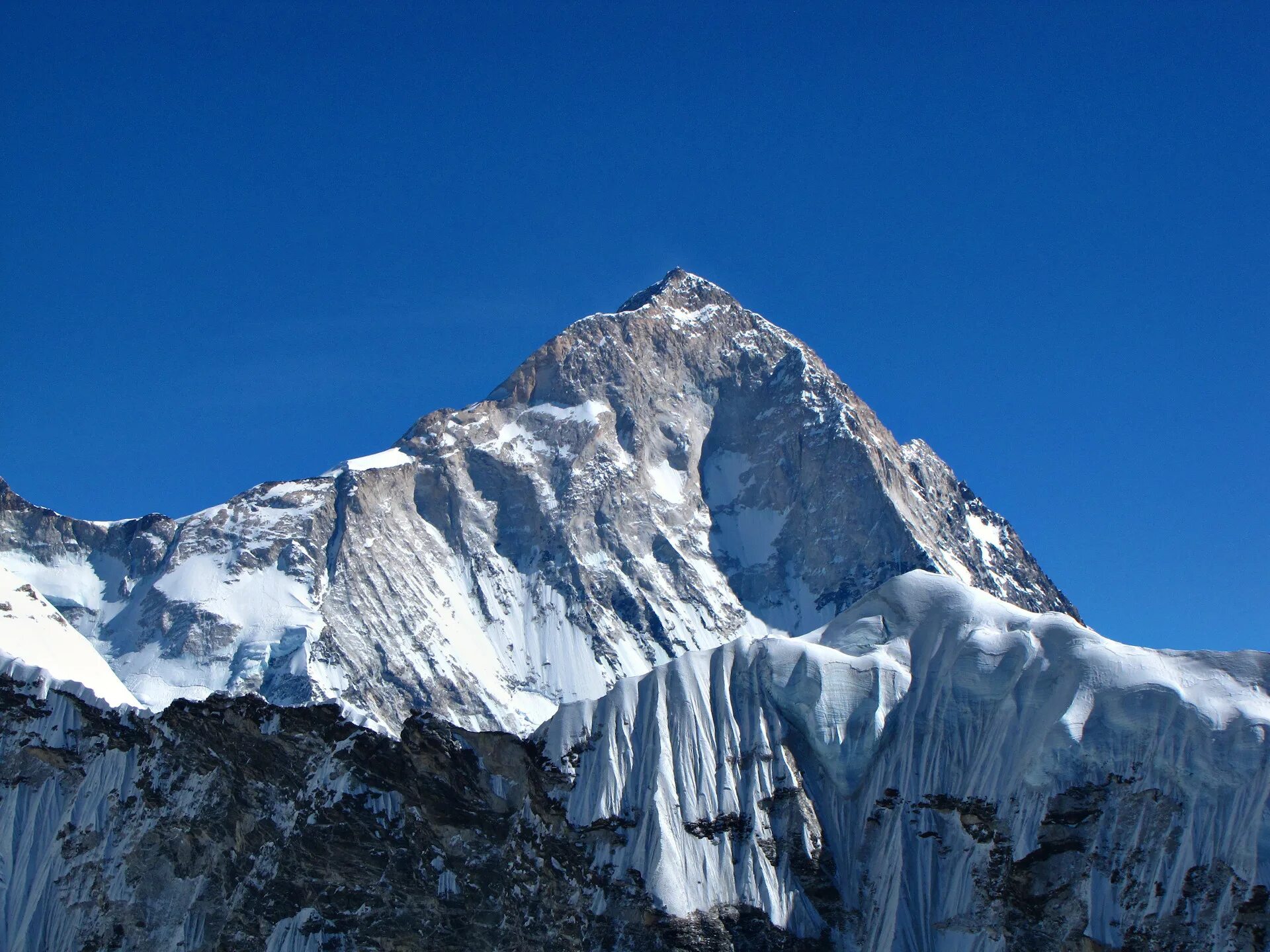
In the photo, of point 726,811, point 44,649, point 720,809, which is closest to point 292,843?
point 720,809

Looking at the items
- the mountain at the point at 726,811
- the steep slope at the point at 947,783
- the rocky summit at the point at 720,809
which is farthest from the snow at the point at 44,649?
the steep slope at the point at 947,783

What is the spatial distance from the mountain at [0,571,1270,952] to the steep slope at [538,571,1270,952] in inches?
5.9

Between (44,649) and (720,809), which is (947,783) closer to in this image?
(720,809)

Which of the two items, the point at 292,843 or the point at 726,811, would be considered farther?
the point at 292,843

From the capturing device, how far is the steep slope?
3342 inches

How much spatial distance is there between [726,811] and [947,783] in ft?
40.3

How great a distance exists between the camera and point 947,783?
95125mm

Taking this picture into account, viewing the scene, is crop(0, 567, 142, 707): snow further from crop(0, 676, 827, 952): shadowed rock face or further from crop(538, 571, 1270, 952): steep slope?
crop(538, 571, 1270, 952): steep slope

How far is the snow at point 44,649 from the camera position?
112375 mm

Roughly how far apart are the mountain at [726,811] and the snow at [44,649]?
431 centimetres

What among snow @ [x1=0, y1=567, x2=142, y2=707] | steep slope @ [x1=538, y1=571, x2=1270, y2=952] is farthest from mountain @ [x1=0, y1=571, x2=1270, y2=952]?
snow @ [x1=0, y1=567, x2=142, y2=707]

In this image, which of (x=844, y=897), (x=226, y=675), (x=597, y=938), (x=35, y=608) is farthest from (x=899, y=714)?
(x=226, y=675)

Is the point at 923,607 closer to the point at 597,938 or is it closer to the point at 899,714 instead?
the point at 899,714

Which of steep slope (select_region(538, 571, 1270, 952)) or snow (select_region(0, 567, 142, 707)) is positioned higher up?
snow (select_region(0, 567, 142, 707))
